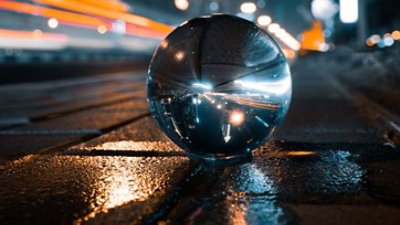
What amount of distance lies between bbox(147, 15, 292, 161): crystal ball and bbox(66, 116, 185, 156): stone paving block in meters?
0.67

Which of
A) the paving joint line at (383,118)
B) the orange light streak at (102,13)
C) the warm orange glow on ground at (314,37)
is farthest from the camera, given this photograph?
the warm orange glow on ground at (314,37)

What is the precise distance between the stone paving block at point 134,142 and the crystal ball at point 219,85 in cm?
67

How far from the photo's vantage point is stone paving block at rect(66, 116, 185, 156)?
3.38 metres

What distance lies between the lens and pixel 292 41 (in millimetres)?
71812

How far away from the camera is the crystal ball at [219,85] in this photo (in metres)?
2.35

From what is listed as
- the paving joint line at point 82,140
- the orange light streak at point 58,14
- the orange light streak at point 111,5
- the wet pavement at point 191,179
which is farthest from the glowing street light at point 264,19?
the wet pavement at point 191,179

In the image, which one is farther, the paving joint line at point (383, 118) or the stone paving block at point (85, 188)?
the paving joint line at point (383, 118)

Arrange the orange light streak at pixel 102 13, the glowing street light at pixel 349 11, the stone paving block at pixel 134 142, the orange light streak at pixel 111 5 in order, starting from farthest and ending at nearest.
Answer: the orange light streak at pixel 111 5 → the glowing street light at pixel 349 11 → the orange light streak at pixel 102 13 → the stone paving block at pixel 134 142

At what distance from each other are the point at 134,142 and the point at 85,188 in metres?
1.39

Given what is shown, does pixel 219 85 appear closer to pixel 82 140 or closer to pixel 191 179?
pixel 191 179

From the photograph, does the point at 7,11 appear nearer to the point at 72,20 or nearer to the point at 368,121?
the point at 72,20

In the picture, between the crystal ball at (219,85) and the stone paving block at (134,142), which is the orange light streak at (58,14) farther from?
the crystal ball at (219,85)

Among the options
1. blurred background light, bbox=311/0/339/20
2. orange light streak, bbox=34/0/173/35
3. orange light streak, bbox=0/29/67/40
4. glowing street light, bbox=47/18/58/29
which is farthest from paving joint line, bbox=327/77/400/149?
blurred background light, bbox=311/0/339/20

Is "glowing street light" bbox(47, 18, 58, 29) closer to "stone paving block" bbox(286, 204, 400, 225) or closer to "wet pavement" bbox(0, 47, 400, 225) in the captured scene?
"wet pavement" bbox(0, 47, 400, 225)
